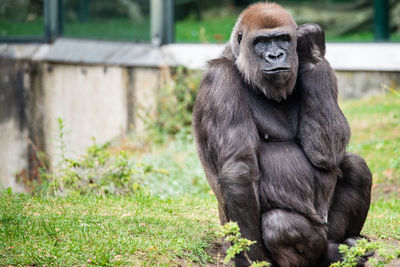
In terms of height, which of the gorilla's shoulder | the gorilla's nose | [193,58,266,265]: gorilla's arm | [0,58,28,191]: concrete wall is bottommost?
[0,58,28,191]: concrete wall

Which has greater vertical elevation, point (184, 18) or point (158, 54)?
point (184, 18)

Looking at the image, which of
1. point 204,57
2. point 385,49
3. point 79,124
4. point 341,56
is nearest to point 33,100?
point 79,124

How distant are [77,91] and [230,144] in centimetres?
836

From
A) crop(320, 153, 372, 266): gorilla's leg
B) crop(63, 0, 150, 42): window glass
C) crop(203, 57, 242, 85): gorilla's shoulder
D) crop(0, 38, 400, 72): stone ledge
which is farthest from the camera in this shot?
crop(63, 0, 150, 42): window glass

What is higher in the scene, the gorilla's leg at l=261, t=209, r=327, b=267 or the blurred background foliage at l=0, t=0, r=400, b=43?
the blurred background foliage at l=0, t=0, r=400, b=43

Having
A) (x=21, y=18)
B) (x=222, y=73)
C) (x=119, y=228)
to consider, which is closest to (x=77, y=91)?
(x=21, y=18)

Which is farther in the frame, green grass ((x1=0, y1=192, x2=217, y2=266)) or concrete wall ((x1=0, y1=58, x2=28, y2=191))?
concrete wall ((x1=0, y1=58, x2=28, y2=191))

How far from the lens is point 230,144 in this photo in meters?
4.31

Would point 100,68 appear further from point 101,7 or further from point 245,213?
point 245,213

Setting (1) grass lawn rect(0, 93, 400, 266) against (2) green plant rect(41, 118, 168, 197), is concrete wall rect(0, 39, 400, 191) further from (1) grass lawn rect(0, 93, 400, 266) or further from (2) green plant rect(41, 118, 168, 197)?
(2) green plant rect(41, 118, 168, 197)

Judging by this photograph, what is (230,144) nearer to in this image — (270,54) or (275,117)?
(275,117)

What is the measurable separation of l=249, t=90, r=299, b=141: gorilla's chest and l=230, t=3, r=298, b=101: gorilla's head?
92mm

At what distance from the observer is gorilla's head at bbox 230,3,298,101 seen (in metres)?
4.43

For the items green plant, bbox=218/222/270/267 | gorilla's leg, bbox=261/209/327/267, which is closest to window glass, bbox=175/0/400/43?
gorilla's leg, bbox=261/209/327/267
